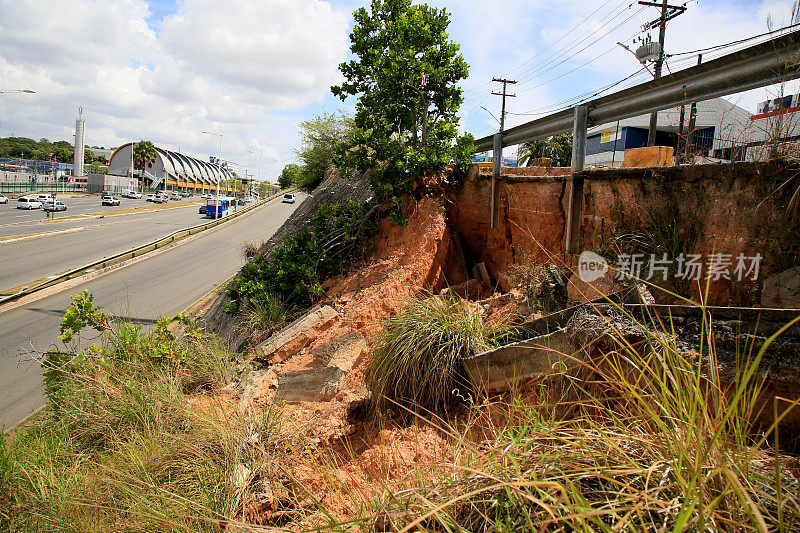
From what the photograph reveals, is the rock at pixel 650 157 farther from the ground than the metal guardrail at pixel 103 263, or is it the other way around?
the rock at pixel 650 157

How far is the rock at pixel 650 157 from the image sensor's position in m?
5.92

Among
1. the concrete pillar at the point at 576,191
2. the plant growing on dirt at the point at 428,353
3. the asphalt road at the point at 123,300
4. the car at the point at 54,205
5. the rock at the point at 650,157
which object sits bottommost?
the asphalt road at the point at 123,300

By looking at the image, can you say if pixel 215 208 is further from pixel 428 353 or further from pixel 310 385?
pixel 428 353

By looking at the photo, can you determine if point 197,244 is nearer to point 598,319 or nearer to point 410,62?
point 410,62

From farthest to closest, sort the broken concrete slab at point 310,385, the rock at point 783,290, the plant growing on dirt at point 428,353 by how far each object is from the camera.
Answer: the broken concrete slab at point 310,385 → the plant growing on dirt at point 428,353 → the rock at point 783,290

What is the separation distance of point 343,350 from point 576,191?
3230 millimetres

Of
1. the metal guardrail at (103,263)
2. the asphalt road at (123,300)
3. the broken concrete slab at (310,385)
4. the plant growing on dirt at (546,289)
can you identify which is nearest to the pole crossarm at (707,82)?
the plant growing on dirt at (546,289)

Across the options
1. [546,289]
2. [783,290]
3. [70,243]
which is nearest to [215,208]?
[70,243]

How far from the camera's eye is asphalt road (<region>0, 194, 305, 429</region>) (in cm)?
1072

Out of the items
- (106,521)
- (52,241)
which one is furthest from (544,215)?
(52,241)

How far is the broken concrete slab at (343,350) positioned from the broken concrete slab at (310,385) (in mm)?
A: 185

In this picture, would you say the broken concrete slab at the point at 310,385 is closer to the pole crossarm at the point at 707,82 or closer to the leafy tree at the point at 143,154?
the pole crossarm at the point at 707,82

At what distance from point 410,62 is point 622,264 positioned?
5016 millimetres

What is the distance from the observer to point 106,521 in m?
3.14
